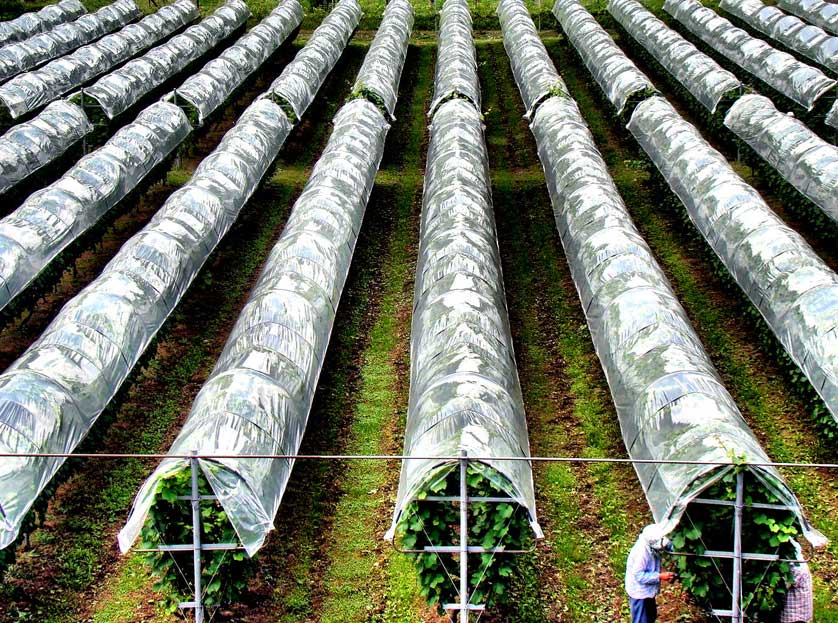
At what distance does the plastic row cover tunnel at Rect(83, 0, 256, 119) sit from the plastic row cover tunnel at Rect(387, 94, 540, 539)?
10.7 meters

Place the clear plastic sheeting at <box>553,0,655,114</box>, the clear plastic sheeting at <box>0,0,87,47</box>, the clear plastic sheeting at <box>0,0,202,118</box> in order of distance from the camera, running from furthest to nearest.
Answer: the clear plastic sheeting at <box>0,0,87,47</box>, the clear plastic sheeting at <box>0,0,202,118</box>, the clear plastic sheeting at <box>553,0,655,114</box>

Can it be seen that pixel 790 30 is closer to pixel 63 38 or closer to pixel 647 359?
pixel 647 359

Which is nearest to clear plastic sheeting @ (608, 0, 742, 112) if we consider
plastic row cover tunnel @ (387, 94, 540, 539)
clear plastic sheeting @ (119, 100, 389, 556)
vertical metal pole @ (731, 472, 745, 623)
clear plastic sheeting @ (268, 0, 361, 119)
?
plastic row cover tunnel @ (387, 94, 540, 539)

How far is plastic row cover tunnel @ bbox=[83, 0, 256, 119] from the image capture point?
85.4 ft

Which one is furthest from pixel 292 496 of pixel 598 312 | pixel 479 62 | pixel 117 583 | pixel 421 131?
pixel 479 62

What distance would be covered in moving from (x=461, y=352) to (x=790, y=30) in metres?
23.5

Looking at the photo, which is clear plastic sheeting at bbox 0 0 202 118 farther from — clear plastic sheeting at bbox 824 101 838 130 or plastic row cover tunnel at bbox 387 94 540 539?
clear plastic sheeting at bbox 824 101 838 130

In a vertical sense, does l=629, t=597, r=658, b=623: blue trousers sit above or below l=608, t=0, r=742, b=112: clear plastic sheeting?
below

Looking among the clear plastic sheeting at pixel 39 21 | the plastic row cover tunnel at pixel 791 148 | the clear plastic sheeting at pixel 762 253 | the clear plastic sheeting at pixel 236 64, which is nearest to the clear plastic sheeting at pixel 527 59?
the clear plastic sheeting at pixel 762 253

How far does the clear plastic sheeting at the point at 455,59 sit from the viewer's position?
25.8 metres

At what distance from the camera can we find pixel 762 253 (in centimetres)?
1606

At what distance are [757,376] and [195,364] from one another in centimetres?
941

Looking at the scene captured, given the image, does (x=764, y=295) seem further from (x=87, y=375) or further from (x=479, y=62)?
(x=479, y=62)

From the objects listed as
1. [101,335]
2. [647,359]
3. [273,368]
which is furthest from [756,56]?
[101,335]
